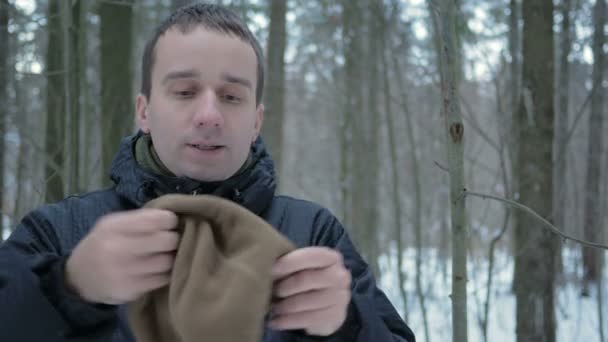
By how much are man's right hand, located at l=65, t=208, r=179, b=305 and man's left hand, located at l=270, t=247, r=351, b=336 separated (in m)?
0.20

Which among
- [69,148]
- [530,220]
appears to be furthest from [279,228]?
[530,220]

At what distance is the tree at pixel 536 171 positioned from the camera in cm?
312

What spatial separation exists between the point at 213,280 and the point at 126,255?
156 millimetres

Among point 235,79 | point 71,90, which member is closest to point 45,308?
point 235,79

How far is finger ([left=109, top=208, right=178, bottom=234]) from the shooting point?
0.82 m

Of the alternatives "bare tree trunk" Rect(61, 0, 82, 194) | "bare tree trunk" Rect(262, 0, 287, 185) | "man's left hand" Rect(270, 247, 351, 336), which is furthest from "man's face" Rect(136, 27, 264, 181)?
"bare tree trunk" Rect(262, 0, 287, 185)

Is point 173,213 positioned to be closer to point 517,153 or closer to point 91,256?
point 91,256

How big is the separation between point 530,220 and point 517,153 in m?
0.43

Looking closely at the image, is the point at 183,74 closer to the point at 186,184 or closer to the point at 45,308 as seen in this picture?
the point at 186,184

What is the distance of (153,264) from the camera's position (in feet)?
2.85

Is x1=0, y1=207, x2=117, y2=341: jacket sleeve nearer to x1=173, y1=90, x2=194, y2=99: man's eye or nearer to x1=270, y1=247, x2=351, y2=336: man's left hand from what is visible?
x1=270, y1=247, x2=351, y2=336: man's left hand

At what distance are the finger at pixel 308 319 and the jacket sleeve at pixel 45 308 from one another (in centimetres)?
31

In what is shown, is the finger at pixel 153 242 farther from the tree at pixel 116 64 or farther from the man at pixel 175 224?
the tree at pixel 116 64

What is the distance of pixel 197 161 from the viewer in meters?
1.28
